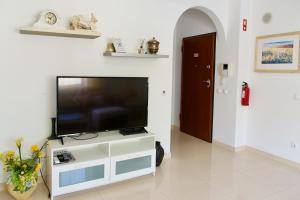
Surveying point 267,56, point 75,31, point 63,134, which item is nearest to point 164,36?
point 75,31

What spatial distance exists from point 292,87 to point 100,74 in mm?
2556

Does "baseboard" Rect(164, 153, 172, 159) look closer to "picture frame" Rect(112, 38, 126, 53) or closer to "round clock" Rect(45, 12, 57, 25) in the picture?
"picture frame" Rect(112, 38, 126, 53)

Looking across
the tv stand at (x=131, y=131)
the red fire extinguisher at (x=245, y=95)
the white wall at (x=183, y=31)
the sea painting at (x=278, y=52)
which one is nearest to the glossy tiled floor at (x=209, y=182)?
the tv stand at (x=131, y=131)

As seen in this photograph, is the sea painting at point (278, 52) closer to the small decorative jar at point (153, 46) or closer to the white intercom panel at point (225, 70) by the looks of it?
the white intercom panel at point (225, 70)

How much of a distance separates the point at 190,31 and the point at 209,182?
9.48ft

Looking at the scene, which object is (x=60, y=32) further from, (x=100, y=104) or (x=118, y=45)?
(x=100, y=104)

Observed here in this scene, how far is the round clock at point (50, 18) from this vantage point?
251 cm

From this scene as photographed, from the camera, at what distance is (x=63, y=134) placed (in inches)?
102

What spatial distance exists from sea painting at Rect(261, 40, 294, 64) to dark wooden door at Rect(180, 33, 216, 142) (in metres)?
0.83

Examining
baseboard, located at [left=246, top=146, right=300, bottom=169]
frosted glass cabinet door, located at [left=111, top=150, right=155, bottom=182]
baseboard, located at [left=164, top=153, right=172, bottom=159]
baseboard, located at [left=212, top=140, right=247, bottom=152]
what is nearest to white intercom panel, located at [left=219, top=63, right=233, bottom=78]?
baseboard, located at [left=212, top=140, right=247, bottom=152]

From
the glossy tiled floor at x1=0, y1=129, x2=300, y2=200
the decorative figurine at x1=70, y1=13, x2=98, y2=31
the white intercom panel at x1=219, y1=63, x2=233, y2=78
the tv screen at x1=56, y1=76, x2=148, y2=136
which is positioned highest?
the decorative figurine at x1=70, y1=13, x2=98, y2=31

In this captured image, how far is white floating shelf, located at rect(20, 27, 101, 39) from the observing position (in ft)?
7.85

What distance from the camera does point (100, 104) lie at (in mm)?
2768

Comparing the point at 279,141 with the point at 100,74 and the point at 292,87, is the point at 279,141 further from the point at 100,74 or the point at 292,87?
the point at 100,74
